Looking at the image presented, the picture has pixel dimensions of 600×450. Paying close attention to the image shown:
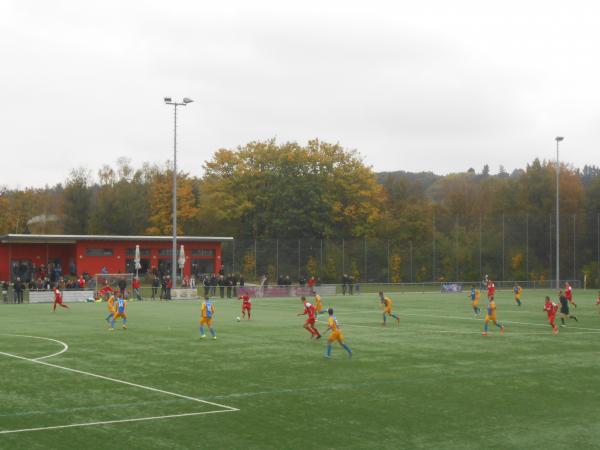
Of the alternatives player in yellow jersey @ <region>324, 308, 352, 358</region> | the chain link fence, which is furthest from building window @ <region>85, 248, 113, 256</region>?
player in yellow jersey @ <region>324, 308, 352, 358</region>

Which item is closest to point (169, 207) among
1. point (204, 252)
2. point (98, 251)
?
point (204, 252)

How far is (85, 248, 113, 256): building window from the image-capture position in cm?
7212

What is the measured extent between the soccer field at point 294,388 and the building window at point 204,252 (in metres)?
43.5

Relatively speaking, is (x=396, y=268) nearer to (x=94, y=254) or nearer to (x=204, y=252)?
(x=204, y=252)

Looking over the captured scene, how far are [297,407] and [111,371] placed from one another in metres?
6.82

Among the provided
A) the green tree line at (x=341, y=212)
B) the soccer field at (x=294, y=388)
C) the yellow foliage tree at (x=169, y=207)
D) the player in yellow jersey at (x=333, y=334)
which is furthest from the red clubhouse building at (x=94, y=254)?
the player in yellow jersey at (x=333, y=334)

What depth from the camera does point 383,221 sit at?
90125 millimetres

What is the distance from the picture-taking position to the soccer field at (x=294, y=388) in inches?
527

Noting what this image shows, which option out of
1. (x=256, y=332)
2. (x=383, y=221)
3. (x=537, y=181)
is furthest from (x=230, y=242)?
(x=256, y=332)

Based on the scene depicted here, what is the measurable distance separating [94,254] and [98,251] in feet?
1.60

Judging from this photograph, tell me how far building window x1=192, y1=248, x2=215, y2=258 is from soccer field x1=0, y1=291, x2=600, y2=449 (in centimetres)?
4347

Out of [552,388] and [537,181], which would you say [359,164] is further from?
[552,388]

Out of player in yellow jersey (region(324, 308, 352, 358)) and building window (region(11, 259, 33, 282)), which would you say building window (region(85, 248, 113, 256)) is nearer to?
building window (region(11, 259, 33, 282))

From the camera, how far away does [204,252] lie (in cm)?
7744
